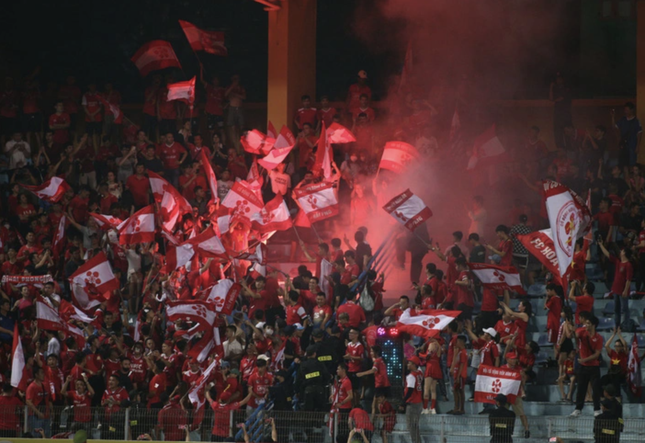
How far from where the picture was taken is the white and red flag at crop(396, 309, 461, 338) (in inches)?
690

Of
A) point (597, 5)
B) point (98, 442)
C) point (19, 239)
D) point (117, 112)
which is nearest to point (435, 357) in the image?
point (98, 442)

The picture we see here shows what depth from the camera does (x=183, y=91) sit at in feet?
81.7

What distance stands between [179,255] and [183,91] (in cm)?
533

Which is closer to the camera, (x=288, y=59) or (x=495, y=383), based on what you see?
(x=495, y=383)

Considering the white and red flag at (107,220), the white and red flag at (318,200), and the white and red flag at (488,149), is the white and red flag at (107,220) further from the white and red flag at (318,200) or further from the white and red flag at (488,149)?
the white and red flag at (488,149)

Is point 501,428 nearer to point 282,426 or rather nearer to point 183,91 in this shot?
point 282,426

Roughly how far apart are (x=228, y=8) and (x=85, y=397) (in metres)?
12.4

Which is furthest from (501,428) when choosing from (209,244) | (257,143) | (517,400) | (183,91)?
(183,91)

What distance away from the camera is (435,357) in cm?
1745

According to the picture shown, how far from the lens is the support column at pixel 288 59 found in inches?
1022

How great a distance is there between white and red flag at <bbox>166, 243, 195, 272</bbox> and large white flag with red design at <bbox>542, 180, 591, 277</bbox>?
605 centimetres

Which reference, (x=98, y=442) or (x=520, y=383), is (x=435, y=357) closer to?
(x=520, y=383)

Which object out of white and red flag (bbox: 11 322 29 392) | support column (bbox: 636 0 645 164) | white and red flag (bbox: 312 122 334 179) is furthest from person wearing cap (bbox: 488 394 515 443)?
support column (bbox: 636 0 645 164)

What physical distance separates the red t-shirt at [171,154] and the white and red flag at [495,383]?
955 centimetres
